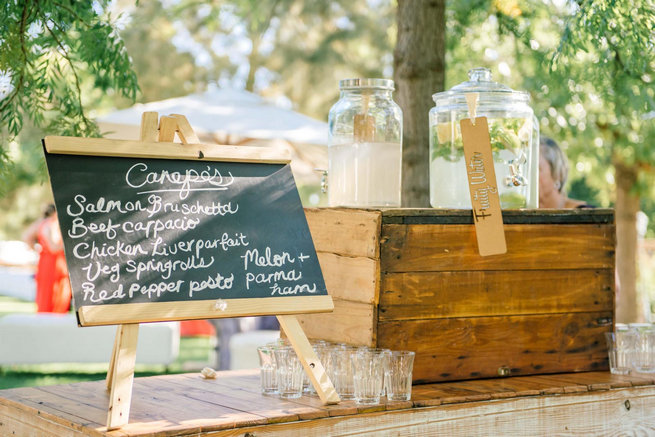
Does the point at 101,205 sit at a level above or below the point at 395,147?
below

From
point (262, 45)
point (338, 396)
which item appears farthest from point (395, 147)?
point (262, 45)

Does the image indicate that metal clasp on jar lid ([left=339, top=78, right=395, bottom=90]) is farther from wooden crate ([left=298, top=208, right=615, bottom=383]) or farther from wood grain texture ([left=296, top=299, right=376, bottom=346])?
wood grain texture ([left=296, top=299, right=376, bottom=346])

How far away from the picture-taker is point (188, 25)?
50.6ft

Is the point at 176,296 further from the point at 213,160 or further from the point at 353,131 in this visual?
the point at 353,131

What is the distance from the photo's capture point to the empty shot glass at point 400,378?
204 centimetres

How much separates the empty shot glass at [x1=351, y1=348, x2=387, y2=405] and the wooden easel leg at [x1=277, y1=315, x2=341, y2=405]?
0.06m

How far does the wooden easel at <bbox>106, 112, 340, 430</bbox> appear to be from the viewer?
1776mm

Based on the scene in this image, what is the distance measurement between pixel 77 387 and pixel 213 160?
0.75 m

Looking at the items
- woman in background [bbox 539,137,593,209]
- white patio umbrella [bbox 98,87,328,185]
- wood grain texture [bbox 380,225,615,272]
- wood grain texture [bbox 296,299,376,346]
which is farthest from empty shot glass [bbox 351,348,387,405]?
white patio umbrella [bbox 98,87,328,185]

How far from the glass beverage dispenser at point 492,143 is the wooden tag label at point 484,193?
7cm

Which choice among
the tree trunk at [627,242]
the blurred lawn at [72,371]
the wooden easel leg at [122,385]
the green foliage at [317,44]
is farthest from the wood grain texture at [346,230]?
the green foliage at [317,44]

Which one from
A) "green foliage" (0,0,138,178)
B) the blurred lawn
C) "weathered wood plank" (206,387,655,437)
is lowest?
the blurred lawn

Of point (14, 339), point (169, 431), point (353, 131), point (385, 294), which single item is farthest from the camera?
point (14, 339)

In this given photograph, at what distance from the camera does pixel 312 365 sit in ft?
6.56
